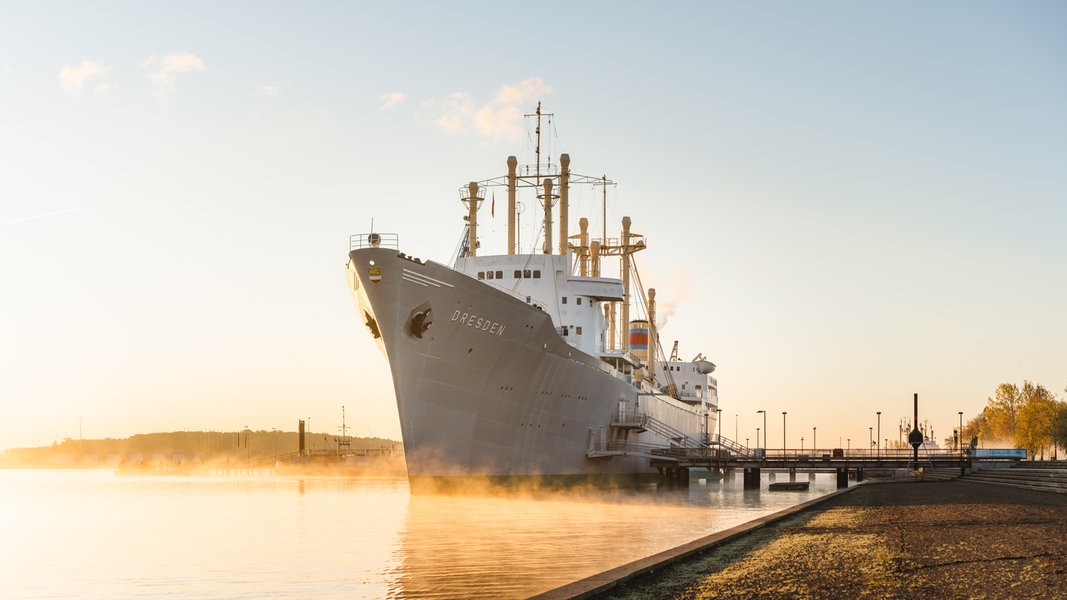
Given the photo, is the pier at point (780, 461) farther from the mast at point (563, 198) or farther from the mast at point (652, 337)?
the mast at point (563, 198)

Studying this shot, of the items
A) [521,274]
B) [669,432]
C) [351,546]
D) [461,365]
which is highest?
[521,274]

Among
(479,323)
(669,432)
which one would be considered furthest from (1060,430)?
(479,323)

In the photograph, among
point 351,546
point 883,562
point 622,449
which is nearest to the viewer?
point 883,562

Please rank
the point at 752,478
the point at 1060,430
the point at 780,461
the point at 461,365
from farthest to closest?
the point at 1060,430, the point at 752,478, the point at 780,461, the point at 461,365

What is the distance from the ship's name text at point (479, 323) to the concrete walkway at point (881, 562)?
1796cm

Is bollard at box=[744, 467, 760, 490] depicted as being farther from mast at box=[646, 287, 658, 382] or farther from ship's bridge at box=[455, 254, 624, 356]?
ship's bridge at box=[455, 254, 624, 356]

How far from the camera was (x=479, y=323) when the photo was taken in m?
38.2

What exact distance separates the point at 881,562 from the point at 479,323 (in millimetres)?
25933

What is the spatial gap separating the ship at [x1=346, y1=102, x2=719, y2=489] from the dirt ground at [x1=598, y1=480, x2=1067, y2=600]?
60.0ft

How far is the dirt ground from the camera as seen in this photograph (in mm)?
10891

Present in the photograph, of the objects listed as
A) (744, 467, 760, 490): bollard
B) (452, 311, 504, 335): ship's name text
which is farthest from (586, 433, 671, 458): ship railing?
(452, 311, 504, 335): ship's name text

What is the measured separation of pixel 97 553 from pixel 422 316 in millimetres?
14634

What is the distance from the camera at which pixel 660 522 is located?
30766 mm

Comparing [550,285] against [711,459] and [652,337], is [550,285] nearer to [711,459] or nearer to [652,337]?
[711,459]
